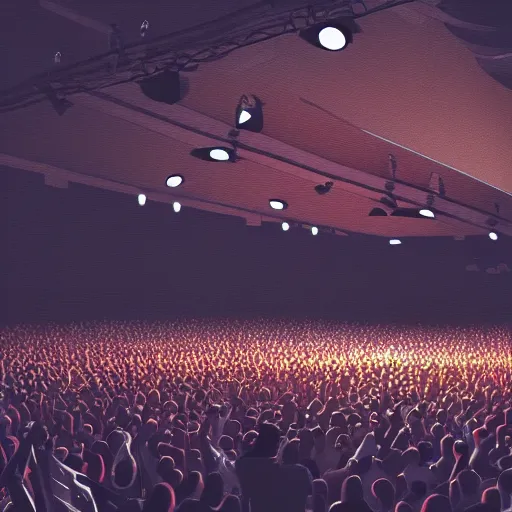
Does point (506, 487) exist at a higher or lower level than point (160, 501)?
higher

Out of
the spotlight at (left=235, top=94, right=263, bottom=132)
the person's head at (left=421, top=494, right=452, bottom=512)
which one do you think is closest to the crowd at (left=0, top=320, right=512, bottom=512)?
the person's head at (left=421, top=494, right=452, bottom=512)

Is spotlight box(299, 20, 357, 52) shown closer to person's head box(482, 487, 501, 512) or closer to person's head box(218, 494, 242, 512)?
person's head box(482, 487, 501, 512)

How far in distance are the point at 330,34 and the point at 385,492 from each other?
3746mm

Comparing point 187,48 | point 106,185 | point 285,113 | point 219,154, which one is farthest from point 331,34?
point 106,185

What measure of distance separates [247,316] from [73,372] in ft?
46.0

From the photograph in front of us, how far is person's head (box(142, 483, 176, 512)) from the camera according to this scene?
9.96 ft

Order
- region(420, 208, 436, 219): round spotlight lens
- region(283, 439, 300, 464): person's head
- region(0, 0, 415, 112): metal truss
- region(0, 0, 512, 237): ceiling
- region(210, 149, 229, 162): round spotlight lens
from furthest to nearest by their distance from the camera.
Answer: region(420, 208, 436, 219): round spotlight lens, region(210, 149, 229, 162): round spotlight lens, region(0, 0, 512, 237): ceiling, region(0, 0, 415, 112): metal truss, region(283, 439, 300, 464): person's head

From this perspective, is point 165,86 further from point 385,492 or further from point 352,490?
point 352,490

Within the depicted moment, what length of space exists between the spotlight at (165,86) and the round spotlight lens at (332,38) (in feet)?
6.70

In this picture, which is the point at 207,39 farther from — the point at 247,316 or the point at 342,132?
the point at 247,316

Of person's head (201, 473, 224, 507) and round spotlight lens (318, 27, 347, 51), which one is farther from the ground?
round spotlight lens (318, 27, 347, 51)

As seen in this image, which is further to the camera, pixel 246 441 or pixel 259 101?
pixel 259 101

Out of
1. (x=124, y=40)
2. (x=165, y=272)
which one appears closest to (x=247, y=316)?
(x=165, y=272)

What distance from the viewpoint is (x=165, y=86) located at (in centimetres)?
760
